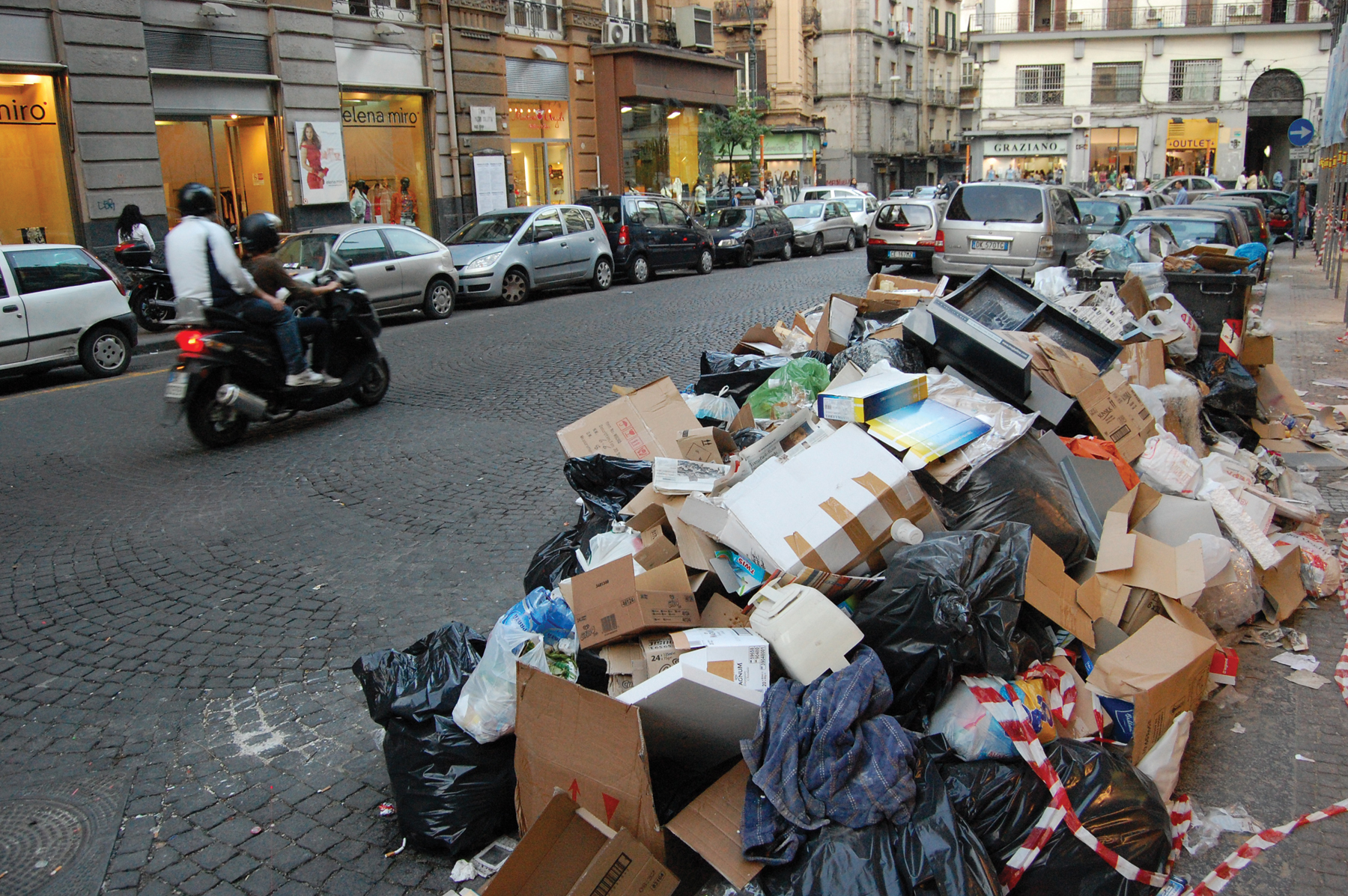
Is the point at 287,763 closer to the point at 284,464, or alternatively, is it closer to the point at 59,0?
the point at 284,464

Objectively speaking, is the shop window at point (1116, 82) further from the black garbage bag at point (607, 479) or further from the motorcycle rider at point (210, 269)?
the black garbage bag at point (607, 479)

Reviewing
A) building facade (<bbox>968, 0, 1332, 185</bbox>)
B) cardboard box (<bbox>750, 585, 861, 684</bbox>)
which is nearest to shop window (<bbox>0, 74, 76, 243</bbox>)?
cardboard box (<bbox>750, 585, 861, 684</bbox>)

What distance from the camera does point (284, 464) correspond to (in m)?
7.03

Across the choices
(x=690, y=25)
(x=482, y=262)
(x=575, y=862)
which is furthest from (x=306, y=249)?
(x=690, y=25)

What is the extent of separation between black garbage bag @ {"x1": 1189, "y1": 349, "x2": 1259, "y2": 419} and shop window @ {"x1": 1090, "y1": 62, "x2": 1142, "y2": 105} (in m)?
46.7

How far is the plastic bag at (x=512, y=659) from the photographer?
300cm

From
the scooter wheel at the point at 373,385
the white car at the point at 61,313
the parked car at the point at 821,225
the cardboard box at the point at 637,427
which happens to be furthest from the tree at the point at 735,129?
the cardboard box at the point at 637,427

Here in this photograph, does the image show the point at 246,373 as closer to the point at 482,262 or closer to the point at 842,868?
the point at 842,868

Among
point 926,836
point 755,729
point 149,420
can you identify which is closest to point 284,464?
point 149,420

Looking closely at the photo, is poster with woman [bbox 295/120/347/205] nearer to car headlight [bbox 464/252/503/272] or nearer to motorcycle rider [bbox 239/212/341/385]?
car headlight [bbox 464/252/503/272]

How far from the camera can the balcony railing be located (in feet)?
149

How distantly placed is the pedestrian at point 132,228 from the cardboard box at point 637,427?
12558 millimetres

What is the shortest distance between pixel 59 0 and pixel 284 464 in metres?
12.2

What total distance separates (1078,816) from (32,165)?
17123 millimetres
